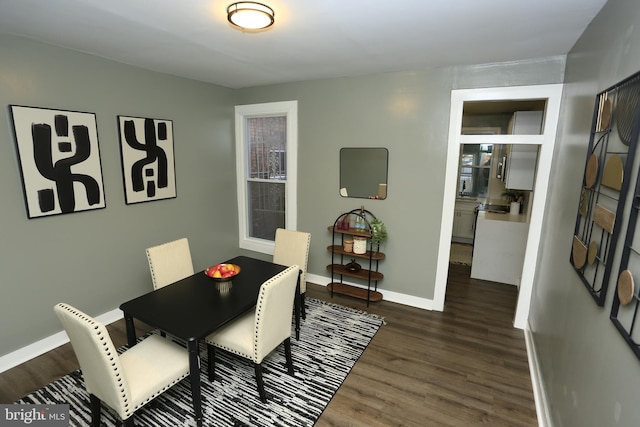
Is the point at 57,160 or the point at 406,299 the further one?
the point at 406,299

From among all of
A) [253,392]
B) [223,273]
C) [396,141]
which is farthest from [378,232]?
[253,392]

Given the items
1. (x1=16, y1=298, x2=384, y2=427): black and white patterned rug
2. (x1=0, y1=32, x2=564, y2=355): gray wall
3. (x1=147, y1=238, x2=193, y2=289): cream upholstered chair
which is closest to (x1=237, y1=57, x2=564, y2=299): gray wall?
(x1=0, y1=32, x2=564, y2=355): gray wall

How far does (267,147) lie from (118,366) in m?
3.18

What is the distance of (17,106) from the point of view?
229 centimetres

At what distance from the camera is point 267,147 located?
4.24 m

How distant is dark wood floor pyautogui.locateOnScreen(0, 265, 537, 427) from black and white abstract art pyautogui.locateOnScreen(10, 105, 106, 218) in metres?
1.26

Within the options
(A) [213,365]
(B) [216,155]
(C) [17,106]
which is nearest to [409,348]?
(A) [213,365]

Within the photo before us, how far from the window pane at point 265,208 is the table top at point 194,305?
1.76m

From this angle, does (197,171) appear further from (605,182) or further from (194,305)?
(605,182)

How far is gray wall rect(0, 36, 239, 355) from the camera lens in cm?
236

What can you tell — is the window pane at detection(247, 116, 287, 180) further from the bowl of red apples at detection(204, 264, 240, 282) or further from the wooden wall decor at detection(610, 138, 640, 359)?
the wooden wall decor at detection(610, 138, 640, 359)

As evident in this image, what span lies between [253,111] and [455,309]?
136 inches

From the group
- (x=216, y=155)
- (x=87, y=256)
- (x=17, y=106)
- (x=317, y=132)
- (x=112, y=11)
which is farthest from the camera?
(x=216, y=155)

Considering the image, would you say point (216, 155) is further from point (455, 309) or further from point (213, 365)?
point (455, 309)
